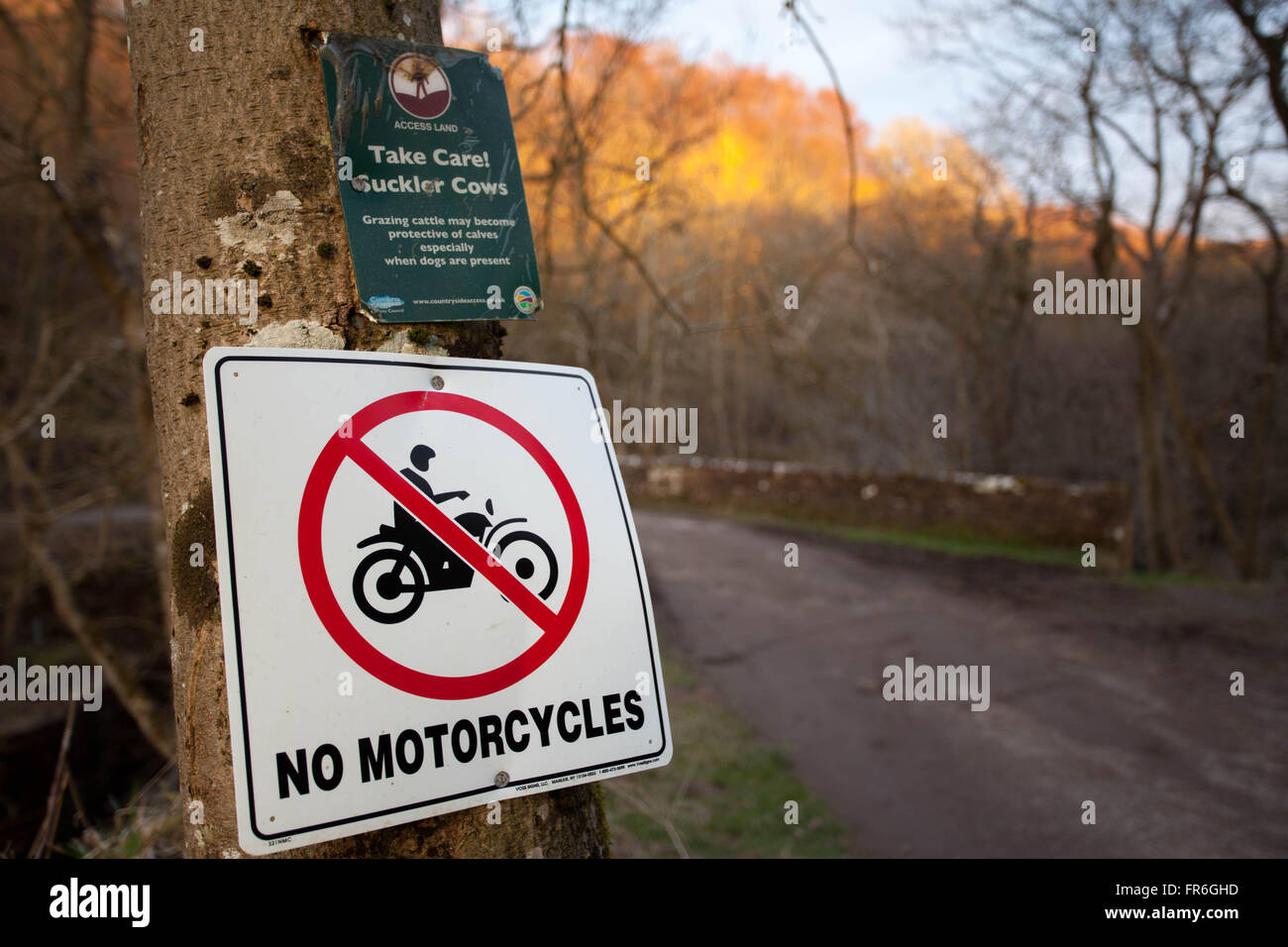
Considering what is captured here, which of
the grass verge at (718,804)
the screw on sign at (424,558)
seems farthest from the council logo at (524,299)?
the grass verge at (718,804)

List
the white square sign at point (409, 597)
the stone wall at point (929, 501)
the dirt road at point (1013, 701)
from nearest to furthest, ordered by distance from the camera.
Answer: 1. the white square sign at point (409, 597)
2. the dirt road at point (1013, 701)
3. the stone wall at point (929, 501)

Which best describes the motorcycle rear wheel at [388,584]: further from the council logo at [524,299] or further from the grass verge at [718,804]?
the grass verge at [718,804]

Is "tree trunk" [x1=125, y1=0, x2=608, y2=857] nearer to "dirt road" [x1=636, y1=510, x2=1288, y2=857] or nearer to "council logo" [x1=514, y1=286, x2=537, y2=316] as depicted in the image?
"council logo" [x1=514, y1=286, x2=537, y2=316]

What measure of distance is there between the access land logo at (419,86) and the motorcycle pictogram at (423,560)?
0.55 meters

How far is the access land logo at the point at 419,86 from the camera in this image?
1372 millimetres

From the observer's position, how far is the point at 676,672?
7895 millimetres

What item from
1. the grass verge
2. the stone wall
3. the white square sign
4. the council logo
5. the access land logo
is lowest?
the grass verge

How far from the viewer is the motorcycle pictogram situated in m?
1.24

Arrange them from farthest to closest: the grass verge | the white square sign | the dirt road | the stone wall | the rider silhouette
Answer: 1. the stone wall
2. the dirt road
3. the grass verge
4. the rider silhouette
5. the white square sign

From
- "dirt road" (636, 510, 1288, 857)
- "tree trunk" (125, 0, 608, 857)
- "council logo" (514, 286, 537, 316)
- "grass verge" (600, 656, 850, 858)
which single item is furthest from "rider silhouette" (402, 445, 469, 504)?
"dirt road" (636, 510, 1288, 857)

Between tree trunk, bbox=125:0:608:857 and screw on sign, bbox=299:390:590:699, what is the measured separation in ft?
0.52
